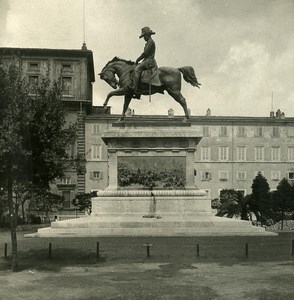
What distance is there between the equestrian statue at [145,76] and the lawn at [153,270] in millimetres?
7859

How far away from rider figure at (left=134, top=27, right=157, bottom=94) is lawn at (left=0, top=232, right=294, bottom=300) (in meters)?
8.05

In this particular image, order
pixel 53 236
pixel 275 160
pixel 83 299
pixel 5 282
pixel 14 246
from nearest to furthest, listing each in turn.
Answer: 1. pixel 83 299
2. pixel 5 282
3. pixel 14 246
4. pixel 53 236
5. pixel 275 160

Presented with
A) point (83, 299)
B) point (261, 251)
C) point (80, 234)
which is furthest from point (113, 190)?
point (83, 299)

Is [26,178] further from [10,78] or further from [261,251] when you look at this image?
[261,251]

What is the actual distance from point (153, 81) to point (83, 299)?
15254mm

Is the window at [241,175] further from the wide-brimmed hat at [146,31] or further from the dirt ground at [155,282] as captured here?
the dirt ground at [155,282]

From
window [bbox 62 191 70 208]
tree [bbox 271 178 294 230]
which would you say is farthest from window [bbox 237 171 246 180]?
tree [bbox 271 178 294 230]

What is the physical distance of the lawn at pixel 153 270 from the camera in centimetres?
1006

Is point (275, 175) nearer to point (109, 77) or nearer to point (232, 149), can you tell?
point (232, 149)

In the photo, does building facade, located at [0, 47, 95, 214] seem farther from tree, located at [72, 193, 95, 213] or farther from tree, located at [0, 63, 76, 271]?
tree, located at [0, 63, 76, 271]

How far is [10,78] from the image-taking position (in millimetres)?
13180

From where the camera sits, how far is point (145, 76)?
77.1 ft

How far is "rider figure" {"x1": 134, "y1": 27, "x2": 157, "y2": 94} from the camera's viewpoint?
22.9m

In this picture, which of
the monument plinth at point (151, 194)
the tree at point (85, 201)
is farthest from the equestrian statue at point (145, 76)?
the tree at point (85, 201)
